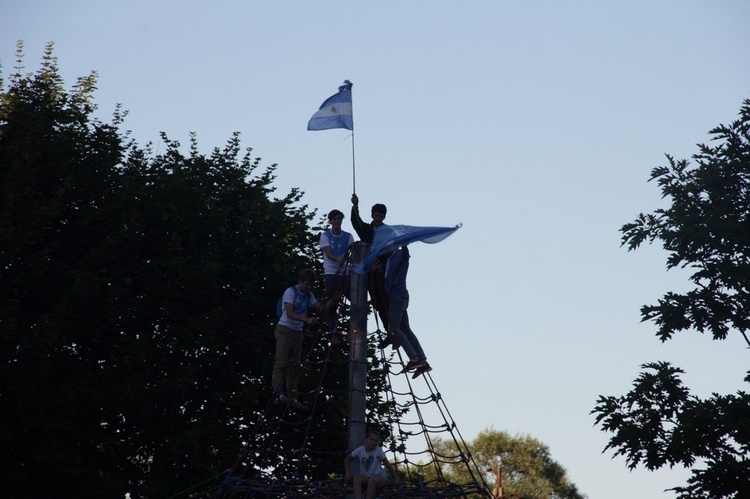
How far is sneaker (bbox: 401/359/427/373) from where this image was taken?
442 inches

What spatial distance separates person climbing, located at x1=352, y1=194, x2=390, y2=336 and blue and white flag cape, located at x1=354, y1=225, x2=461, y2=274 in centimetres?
25

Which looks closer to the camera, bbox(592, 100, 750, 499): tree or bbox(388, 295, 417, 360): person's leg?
bbox(388, 295, 417, 360): person's leg

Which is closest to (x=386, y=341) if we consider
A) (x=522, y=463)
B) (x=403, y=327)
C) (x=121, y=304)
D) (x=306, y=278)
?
(x=403, y=327)

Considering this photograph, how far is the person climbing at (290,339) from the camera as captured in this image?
11508 mm

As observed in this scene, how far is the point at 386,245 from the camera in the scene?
1091cm

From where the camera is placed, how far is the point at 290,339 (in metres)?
11.7

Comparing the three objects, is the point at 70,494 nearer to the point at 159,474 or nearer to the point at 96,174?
the point at 159,474

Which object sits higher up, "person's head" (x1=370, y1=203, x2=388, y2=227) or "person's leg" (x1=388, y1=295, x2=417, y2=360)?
"person's head" (x1=370, y1=203, x2=388, y2=227)

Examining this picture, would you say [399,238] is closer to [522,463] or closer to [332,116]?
[332,116]

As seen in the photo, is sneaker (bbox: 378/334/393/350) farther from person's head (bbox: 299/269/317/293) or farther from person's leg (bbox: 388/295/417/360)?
person's head (bbox: 299/269/317/293)

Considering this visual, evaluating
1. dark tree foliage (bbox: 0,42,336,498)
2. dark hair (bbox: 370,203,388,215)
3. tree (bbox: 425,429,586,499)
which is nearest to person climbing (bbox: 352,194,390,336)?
dark hair (bbox: 370,203,388,215)

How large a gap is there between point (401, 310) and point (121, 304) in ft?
27.4

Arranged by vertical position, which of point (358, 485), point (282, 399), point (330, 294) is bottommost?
point (358, 485)

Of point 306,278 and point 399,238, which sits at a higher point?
point 399,238
